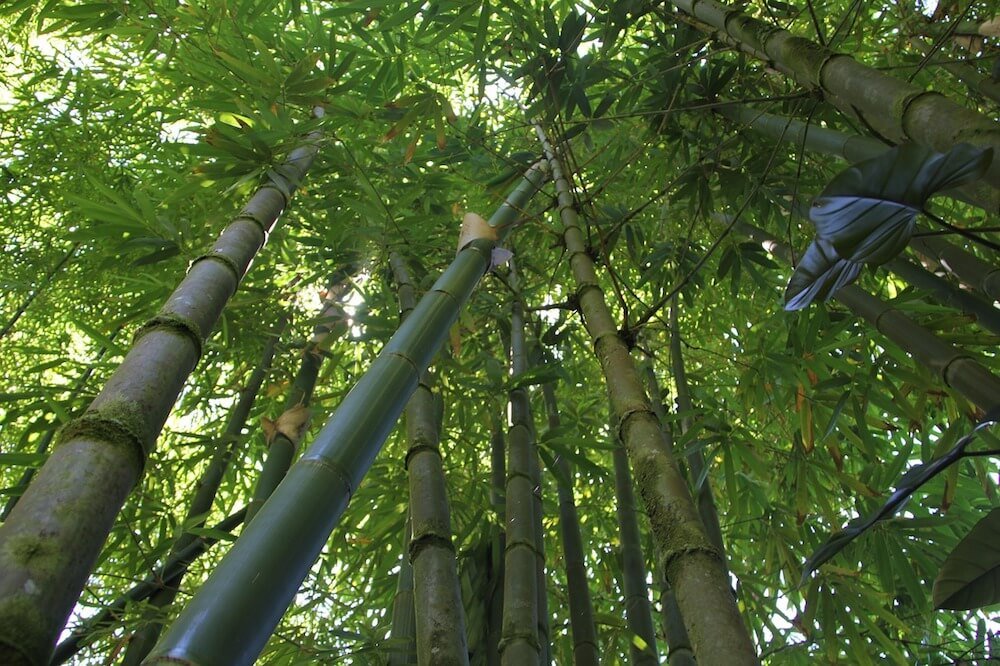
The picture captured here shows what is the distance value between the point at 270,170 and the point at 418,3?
0.63m

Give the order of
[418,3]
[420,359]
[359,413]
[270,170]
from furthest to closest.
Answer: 1. [418,3]
2. [270,170]
3. [420,359]
4. [359,413]

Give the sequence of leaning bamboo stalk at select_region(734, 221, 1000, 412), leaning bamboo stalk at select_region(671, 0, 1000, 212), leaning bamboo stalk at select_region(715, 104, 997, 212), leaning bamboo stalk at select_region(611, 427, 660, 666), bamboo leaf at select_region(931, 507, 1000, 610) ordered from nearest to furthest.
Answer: bamboo leaf at select_region(931, 507, 1000, 610)
leaning bamboo stalk at select_region(671, 0, 1000, 212)
leaning bamboo stalk at select_region(715, 104, 997, 212)
leaning bamboo stalk at select_region(734, 221, 1000, 412)
leaning bamboo stalk at select_region(611, 427, 660, 666)

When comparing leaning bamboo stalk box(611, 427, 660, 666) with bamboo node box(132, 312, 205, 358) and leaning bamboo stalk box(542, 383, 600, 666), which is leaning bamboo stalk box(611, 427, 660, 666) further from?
bamboo node box(132, 312, 205, 358)

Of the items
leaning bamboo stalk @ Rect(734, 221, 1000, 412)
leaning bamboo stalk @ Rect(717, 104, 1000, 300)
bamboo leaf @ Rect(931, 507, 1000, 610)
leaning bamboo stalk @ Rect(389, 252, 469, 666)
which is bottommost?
bamboo leaf @ Rect(931, 507, 1000, 610)

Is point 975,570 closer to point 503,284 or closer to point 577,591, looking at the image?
point 577,591

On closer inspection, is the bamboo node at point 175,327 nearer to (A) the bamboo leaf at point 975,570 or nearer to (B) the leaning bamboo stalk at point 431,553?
(B) the leaning bamboo stalk at point 431,553

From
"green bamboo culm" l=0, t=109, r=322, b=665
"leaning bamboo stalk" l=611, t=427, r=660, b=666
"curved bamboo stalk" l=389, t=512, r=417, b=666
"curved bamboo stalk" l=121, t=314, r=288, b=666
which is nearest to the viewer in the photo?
"green bamboo culm" l=0, t=109, r=322, b=665


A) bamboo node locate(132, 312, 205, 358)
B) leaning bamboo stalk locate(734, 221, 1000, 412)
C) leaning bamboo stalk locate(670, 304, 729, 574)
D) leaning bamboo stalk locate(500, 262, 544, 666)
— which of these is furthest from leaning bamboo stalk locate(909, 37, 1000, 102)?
bamboo node locate(132, 312, 205, 358)

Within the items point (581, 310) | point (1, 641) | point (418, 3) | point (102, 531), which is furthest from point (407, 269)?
point (1, 641)

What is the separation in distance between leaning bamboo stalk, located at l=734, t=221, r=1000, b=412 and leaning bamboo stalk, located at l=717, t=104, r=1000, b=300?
0.59ft

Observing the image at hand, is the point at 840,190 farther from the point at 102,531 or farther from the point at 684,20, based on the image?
the point at 684,20

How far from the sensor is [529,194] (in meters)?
2.11

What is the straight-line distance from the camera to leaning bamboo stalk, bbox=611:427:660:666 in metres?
1.78

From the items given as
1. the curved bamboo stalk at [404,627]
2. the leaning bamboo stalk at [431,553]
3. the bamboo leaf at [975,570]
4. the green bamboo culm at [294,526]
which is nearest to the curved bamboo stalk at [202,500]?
the curved bamboo stalk at [404,627]
